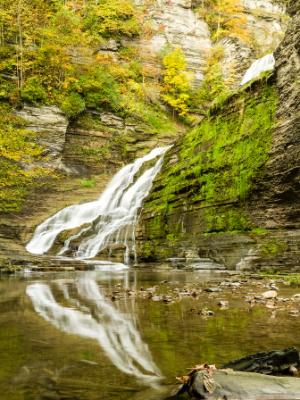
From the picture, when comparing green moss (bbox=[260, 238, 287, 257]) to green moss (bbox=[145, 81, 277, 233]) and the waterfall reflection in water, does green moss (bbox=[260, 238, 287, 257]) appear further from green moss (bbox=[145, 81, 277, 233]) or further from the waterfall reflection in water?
the waterfall reflection in water

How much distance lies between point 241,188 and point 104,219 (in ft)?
26.0

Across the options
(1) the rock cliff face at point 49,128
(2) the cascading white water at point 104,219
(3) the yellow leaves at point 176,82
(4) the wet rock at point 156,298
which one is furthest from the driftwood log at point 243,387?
(3) the yellow leaves at point 176,82

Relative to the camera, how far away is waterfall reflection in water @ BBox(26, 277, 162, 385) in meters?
2.72

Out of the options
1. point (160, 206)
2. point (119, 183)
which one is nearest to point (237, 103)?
point (160, 206)

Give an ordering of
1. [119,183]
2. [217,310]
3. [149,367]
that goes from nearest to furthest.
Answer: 1. [149,367]
2. [217,310]
3. [119,183]

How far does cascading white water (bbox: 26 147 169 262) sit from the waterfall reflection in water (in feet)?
38.7

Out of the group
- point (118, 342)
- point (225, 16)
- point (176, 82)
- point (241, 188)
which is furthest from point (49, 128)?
point (225, 16)

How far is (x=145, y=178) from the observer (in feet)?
71.8

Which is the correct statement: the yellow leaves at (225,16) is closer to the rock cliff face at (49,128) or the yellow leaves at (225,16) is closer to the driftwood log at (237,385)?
the rock cliff face at (49,128)

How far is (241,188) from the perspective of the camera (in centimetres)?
1479

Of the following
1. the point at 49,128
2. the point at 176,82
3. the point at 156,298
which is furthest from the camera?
the point at 176,82

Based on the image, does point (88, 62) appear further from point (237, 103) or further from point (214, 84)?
point (237, 103)

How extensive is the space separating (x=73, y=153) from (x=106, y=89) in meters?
7.08

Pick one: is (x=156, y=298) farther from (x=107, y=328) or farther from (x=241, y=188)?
(x=241, y=188)
